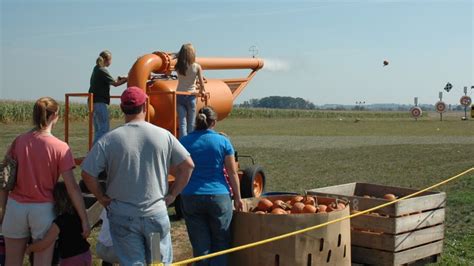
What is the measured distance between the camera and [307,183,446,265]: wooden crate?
22.1ft

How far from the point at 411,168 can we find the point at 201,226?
12.1m

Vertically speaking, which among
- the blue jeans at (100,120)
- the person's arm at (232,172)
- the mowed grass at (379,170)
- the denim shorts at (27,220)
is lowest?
the mowed grass at (379,170)

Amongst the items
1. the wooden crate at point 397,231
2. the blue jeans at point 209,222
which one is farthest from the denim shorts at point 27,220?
the wooden crate at point 397,231

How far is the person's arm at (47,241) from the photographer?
4941mm

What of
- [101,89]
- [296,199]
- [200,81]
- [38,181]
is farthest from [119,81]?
[38,181]

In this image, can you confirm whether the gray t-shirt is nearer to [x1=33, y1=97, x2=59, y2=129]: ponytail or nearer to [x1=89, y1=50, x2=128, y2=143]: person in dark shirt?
[x1=33, y1=97, x2=59, y2=129]: ponytail

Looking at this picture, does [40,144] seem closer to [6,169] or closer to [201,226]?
[6,169]

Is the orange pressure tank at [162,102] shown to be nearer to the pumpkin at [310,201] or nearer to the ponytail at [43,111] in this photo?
the pumpkin at [310,201]

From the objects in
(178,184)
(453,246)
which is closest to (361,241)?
(453,246)

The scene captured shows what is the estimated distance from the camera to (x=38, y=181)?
16.2ft

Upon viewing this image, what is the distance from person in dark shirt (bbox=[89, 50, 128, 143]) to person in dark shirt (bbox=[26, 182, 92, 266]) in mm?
4325

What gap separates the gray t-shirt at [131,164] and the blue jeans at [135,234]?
2.1 inches

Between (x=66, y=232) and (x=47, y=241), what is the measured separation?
6.7 inches

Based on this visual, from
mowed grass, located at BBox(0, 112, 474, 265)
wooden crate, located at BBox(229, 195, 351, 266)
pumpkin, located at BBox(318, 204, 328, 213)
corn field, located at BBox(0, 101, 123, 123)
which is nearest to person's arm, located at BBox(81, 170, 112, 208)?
wooden crate, located at BBox(229, 195, 351, 266)
